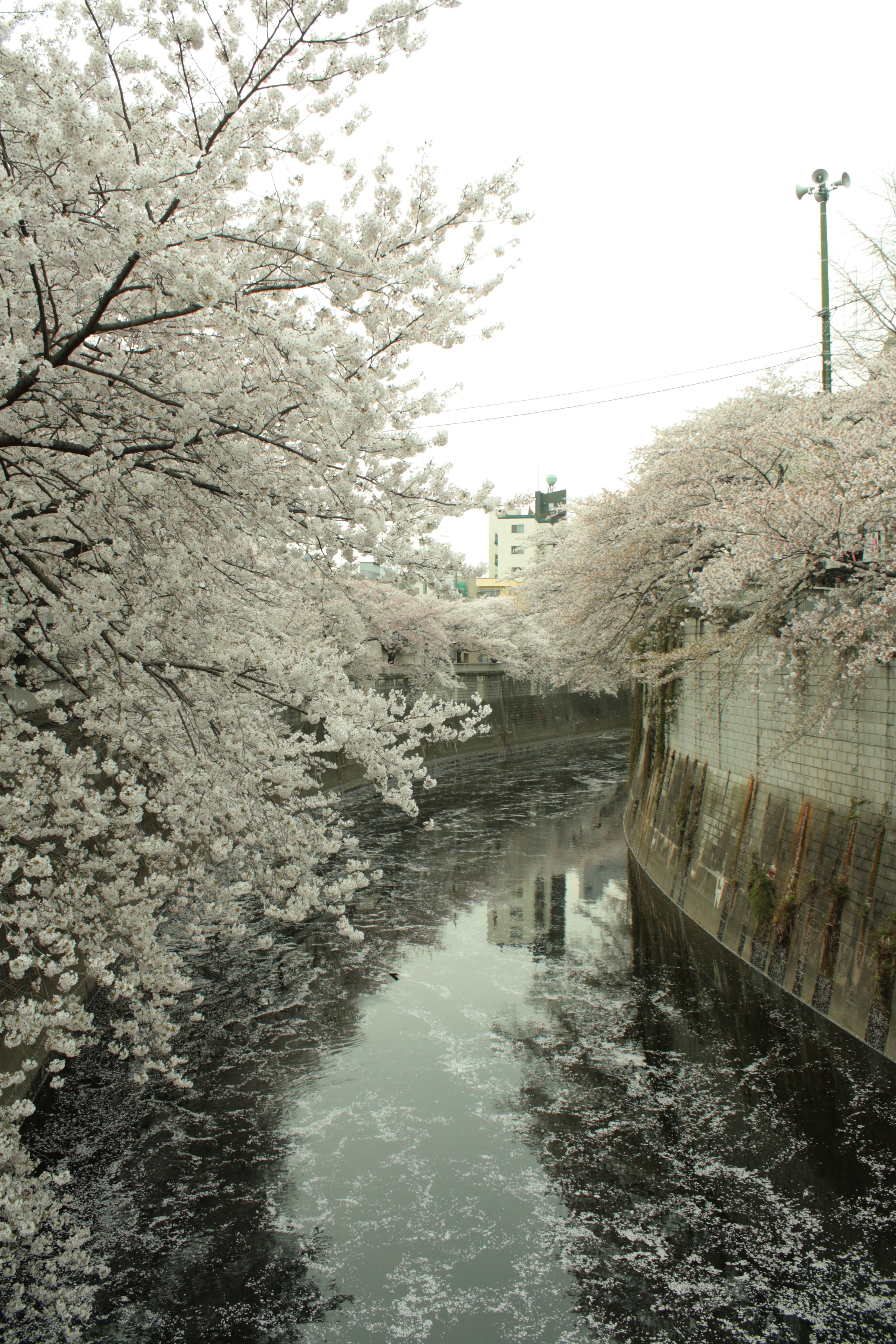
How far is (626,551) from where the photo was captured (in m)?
16.1

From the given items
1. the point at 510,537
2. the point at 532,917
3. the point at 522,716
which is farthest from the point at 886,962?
the point at 510,537

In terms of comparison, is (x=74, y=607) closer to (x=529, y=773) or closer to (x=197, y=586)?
(x=197, y=586)

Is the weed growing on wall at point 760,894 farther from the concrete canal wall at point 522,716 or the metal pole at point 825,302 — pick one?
the concrete canal wall at point 522,716

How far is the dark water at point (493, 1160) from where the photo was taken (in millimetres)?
6129

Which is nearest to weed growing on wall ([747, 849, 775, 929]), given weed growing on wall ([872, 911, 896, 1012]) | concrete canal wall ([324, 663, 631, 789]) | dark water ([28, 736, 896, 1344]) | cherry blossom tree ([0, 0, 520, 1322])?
dark water ([28, 736, 896, 1344])

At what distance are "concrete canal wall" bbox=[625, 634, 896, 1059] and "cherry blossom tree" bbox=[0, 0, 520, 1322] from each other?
533 centimetres

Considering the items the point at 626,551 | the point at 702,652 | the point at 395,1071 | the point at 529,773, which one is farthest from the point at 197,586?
the point at 529,773

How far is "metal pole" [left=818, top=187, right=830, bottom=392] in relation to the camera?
14.9m

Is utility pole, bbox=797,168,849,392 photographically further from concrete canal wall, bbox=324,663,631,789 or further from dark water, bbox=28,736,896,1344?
concrete canal wall, bbox=324,663,631,789

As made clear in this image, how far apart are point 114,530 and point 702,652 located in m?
8.91

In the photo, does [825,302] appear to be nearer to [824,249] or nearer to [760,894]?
[824,249]

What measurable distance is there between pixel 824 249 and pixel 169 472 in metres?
14.1

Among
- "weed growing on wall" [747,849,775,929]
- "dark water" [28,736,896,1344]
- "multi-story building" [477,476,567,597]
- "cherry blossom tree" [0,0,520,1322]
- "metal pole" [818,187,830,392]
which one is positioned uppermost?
"multi-story building" [477,476,567,597]

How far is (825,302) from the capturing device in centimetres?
1526
